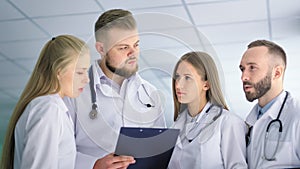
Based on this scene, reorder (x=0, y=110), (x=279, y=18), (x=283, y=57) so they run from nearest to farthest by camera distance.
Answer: (x=283, y=57) < (x=279, y=18) < (x=0, y=110)

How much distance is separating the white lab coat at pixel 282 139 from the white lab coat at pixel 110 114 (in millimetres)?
327

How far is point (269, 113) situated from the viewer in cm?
171

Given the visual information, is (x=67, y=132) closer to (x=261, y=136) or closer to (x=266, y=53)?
(x=261, y=136)

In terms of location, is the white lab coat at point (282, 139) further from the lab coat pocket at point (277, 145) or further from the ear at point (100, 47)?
the ear at point (100, 47)

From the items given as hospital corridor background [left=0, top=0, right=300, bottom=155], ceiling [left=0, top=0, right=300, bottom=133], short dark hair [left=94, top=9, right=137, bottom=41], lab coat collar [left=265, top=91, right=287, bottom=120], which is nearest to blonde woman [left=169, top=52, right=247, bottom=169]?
lab coat collar [left=265, top=91, right=287, bottom=120]

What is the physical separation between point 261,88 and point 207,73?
247mm

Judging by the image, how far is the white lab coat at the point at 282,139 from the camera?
1600 mm

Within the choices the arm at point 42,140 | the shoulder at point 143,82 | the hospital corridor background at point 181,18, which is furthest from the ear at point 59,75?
the hospital corridor background at point 181,18

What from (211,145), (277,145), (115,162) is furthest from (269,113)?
(115,162)

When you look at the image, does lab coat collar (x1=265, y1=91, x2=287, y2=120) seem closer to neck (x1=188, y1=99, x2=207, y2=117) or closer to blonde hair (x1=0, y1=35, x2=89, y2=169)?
neck (x1=188, y1=99, x2=207, y2=117)

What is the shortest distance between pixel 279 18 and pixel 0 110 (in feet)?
10.9

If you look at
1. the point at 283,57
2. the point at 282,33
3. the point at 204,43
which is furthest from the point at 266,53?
the point at 282,33

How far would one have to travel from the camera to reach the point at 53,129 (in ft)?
5.14

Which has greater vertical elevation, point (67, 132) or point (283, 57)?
point (283, 57)
